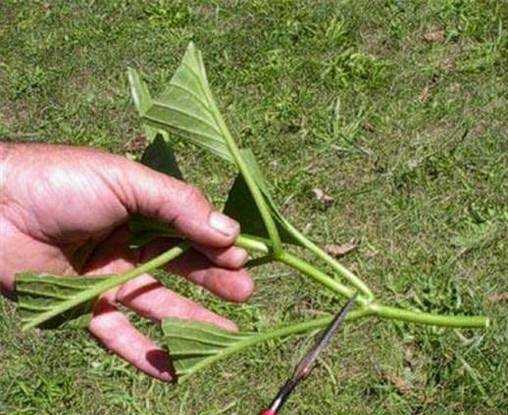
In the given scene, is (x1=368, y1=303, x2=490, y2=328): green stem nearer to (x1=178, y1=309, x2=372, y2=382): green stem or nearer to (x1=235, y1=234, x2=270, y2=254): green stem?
(x1=178, y1=309, x2=372, y2=382): green stem

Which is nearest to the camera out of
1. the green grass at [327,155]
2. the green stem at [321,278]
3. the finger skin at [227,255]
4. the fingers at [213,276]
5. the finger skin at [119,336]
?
the green stem at [321,278]

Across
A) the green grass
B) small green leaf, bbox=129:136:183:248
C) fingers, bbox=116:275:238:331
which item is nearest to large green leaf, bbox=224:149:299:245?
small green leaf, bbox=129:136:183:248

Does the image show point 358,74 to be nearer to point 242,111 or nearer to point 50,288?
point 242,111

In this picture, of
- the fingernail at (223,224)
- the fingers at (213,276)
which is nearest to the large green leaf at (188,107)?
the fingernail at (223,224)

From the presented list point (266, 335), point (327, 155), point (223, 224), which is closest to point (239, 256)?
point (223, 224)

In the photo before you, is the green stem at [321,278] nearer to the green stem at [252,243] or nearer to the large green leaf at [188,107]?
the green stem at [252,243]

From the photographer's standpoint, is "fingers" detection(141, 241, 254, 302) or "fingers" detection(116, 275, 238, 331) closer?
"fingers" detection(141, 241, 254, 302)

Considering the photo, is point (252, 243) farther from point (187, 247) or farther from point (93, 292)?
point (93, 292)

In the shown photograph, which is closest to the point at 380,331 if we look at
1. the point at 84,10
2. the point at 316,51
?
→ the point at 316,51
